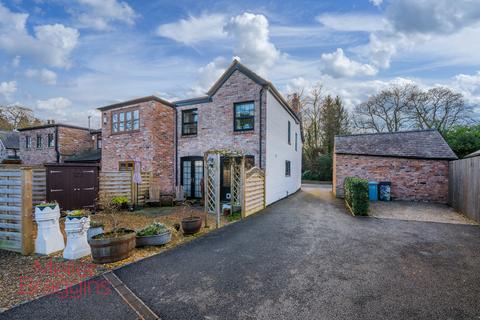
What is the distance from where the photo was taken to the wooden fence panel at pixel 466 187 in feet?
25.8

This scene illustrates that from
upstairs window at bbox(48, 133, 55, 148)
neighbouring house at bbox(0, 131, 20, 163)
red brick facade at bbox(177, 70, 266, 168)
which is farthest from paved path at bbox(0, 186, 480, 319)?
neighbouring house at bbox(0, 131, 20, 163)

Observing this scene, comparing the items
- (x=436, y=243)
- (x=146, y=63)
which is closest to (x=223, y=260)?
(x=436, y=243)

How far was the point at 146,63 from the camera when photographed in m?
11.0

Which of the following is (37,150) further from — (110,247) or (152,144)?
(110,247)

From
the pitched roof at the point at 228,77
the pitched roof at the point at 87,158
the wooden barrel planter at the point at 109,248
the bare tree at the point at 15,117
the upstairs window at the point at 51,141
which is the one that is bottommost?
the wooden barrel planter at the point at 109,248

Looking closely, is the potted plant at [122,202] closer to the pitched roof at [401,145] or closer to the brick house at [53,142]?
the pitched roof at [401,145]

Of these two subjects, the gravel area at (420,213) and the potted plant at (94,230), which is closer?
the potted plant at (94,230)

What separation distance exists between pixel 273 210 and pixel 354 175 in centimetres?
720

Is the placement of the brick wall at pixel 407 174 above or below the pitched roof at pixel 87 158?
below

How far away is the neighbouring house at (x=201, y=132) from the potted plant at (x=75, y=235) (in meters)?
7.03

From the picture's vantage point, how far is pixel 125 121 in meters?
13.7

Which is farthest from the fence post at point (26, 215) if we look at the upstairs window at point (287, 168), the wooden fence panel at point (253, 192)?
the upstairs window at point (287, 168)

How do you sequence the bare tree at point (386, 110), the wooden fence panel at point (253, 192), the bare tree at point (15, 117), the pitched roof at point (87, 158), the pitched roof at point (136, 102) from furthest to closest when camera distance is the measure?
the bare tree at point (15, 117), the bare tree at point (386, 110), the pitched roof at point (87, 158), the pitched roof at point (136, 102), the wooden fence panel at point (253, 192)

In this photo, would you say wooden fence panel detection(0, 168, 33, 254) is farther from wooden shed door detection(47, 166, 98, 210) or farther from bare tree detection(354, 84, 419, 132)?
bare tree detection(354, 84, 419, 132)
